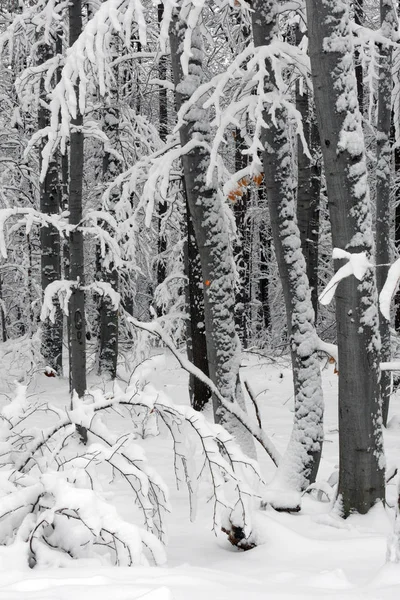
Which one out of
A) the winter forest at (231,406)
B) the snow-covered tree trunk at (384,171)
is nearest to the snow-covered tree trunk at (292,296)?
the winter forest at (231,406)

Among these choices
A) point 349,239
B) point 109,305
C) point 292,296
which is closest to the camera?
point 349,239

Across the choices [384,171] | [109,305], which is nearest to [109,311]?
[109,305]

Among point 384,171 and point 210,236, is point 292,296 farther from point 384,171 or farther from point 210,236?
point 384,171

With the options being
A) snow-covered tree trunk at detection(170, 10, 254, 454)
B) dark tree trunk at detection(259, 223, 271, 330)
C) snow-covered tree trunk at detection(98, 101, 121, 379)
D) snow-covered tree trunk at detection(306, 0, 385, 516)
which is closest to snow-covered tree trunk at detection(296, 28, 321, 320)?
snow-covered tree trunk at detection(98, 101, 121, 379)

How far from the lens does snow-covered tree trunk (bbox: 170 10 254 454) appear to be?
17.5ft

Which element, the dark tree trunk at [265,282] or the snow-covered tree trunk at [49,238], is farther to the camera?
the dark tree trunk at [265,282]

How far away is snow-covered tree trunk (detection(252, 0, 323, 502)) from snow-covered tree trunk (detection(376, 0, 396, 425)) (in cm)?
305

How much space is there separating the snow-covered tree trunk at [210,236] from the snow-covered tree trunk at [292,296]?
21.9 inches

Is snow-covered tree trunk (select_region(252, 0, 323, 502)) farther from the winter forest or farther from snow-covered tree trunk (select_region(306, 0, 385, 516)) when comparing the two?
snow-covered tree trunk (select_region(306, 0, 385, 516))

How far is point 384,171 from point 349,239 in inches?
186

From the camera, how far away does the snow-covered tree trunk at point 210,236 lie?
17.5 ft

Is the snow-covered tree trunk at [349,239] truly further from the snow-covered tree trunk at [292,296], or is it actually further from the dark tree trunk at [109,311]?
the dark tree trunk at [109,311]

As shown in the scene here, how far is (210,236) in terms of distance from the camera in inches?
213

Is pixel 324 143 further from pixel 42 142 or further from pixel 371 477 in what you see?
pixel 42 142
